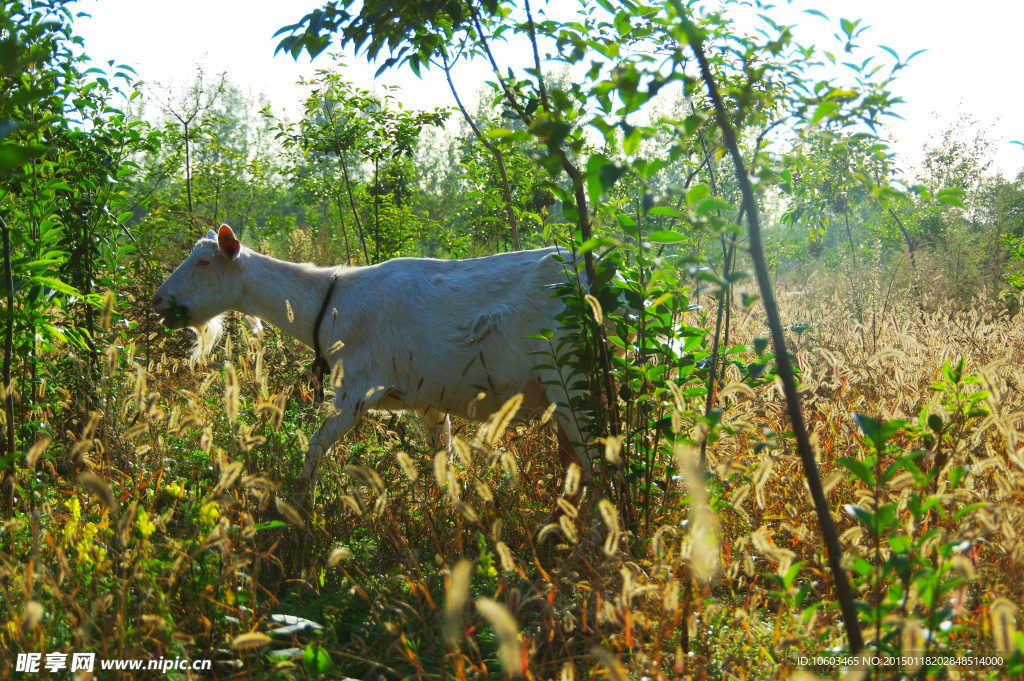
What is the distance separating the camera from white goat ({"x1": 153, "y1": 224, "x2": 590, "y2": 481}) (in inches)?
168

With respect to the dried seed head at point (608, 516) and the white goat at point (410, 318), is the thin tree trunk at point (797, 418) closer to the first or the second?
the dried seed head at point (608, 516)

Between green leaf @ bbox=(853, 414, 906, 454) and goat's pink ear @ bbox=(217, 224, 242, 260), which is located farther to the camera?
goat's pink ear @ bbox=(217, 224, 242, 260)

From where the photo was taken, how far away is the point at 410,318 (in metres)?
4.50

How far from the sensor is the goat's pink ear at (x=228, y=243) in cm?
477

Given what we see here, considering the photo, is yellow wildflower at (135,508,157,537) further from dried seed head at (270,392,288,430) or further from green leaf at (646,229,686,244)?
green leaf at (646,229,686,244)

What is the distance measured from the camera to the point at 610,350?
3.28m

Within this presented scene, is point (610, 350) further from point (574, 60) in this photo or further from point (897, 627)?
point (897, 627)

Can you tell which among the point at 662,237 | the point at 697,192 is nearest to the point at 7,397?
the point at 662,237

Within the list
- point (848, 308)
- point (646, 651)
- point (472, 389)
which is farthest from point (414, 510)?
point (848, 308)

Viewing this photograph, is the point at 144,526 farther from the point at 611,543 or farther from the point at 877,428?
the point at 877,428

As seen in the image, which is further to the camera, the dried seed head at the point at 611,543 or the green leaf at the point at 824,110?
the dried seed head at the point at 611,543

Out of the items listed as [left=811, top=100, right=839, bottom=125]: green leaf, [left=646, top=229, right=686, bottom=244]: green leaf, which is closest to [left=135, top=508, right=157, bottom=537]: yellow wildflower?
[left=646, top=229, right=686, bottom=244]: green leaf

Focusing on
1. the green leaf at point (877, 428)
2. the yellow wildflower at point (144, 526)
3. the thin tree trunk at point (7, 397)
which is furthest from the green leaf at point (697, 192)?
the thin tree trunk at point (7, 397)


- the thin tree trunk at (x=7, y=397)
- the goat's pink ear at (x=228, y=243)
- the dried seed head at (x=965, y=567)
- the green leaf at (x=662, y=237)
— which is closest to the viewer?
the dried seed head at (x=965, y=567)
